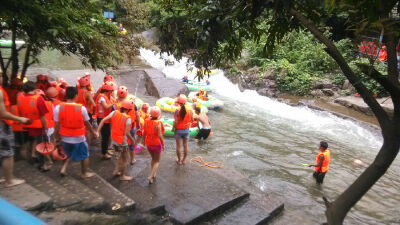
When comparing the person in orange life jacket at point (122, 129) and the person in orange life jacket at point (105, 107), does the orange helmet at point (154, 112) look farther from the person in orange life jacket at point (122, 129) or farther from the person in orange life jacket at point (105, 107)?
the person in orange life jacket at point (105, 107)

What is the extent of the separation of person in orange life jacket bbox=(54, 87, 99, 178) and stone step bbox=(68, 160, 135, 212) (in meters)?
0.31

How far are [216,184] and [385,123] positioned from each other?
340 centimetres

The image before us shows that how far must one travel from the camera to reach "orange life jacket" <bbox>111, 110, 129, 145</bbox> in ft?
17.1

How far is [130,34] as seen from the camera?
21.0ft

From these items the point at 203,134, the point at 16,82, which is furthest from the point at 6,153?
the point at 203,134

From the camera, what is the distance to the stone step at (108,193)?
4340 millimetres

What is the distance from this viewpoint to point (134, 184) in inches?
216

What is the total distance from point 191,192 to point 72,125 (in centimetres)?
231

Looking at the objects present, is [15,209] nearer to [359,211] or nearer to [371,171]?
[371,171]

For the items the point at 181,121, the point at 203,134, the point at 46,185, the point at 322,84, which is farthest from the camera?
the point at 322,84

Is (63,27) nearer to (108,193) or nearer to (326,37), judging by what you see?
(108,193)

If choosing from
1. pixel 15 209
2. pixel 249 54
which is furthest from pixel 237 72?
pixel 15 209

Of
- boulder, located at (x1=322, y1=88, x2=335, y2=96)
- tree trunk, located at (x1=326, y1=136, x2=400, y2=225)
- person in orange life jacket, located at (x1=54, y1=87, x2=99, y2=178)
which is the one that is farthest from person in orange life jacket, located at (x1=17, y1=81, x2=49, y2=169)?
boulder, located at (x1=322, y1=88, x2=335, y2=96)

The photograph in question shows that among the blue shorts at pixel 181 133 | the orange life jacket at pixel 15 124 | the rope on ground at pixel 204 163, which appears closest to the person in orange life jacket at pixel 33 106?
the orange life jacket at pixel 15 124
